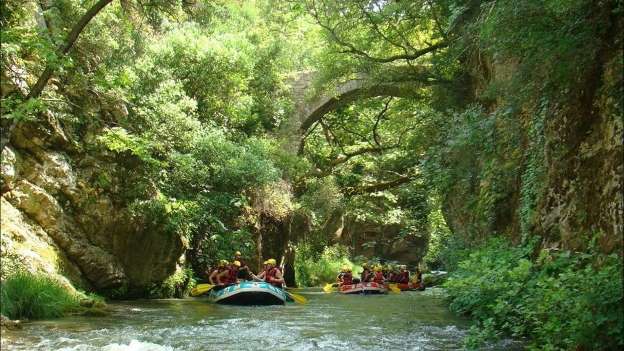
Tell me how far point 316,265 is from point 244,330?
15572 mm

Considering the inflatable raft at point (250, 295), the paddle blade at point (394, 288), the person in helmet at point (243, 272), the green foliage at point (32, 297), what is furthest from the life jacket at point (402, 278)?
the green foliage at point (32, 297)

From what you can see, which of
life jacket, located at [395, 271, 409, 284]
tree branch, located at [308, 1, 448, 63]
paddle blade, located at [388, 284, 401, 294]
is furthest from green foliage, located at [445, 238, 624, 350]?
life jacket, located at [395, 271, 409, 284]

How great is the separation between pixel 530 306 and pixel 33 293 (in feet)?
21.9

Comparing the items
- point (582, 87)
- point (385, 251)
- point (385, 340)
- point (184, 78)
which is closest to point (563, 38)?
point (582, 87)

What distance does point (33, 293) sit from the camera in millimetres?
8273

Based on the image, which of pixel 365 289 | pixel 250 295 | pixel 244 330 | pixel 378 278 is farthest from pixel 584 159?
pixel 378 278

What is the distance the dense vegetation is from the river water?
86 centimetres

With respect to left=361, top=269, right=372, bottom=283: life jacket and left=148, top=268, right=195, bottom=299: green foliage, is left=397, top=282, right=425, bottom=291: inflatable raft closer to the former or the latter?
left=361, top=269, right=372, bottom=283: life jacket

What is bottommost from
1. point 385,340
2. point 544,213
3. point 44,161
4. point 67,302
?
point 385,340

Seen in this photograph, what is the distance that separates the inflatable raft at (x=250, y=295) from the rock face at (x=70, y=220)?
1648 millimetres

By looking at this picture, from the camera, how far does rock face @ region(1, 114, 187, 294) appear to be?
9.45 m

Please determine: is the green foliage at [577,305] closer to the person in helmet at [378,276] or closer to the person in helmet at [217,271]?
the person in helmet at [217,271]

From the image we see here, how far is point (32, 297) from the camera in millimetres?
8242

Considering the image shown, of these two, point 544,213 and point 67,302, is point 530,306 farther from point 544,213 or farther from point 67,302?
point 67,302
